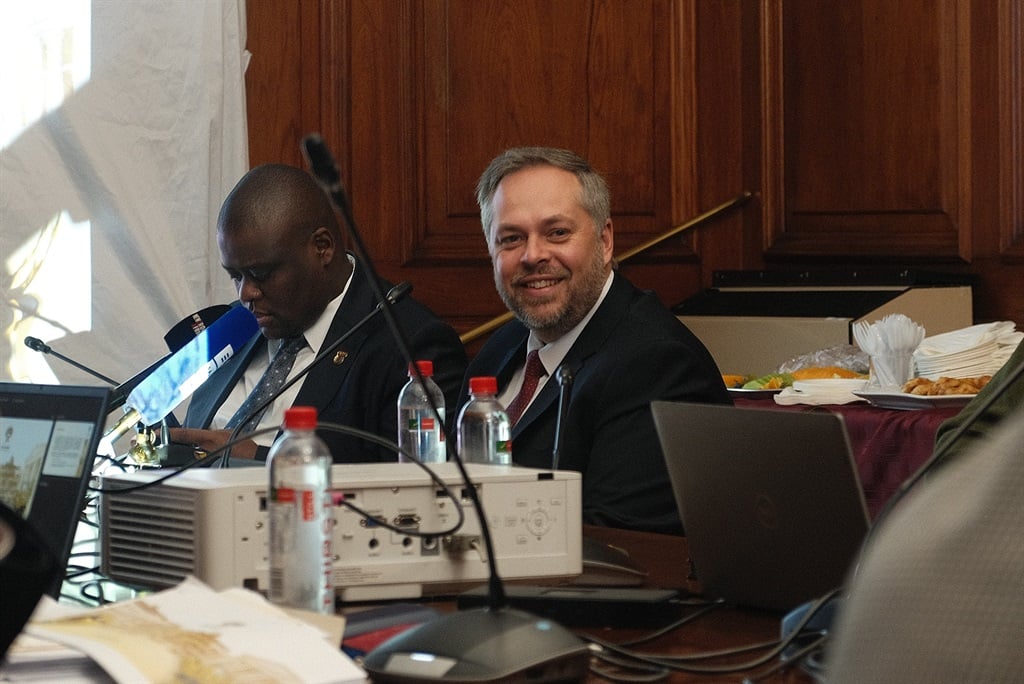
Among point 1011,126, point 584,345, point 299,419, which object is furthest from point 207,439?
point 1011,126

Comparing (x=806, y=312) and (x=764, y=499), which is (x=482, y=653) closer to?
(x=764, y=499)

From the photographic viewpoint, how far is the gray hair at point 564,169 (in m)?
2.66

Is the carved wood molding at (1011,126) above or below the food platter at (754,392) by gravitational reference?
above

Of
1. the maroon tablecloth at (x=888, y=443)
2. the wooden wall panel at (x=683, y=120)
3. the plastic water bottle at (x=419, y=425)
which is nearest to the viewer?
the plastic water bottle at (x=419, y=425)

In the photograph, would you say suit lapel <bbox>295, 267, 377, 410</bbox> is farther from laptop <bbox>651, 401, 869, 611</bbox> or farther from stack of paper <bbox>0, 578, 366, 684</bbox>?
stack of paper <bbox>0, 578, 366, 684</bbox>

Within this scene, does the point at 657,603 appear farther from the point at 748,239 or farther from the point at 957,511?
the point at 748,239

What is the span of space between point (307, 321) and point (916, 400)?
137cm

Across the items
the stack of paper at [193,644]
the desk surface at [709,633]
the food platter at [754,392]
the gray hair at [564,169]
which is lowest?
the desk surface at [709,633]

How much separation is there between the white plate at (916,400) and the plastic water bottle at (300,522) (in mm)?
2159

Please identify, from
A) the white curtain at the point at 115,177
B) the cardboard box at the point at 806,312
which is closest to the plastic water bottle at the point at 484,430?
the white curtain at the point at 115,177

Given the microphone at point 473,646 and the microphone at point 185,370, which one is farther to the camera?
the microphone at point 185,370

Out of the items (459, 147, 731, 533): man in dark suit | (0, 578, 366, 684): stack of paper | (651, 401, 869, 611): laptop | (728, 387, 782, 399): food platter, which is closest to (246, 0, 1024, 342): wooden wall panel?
(728, 387, 782, 399): food platter

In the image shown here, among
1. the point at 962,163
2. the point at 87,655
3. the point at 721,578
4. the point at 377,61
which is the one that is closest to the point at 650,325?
the point at 721,578

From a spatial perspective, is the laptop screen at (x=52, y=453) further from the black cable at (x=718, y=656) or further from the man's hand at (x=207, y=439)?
the man's hand at (x=207, y=439)
